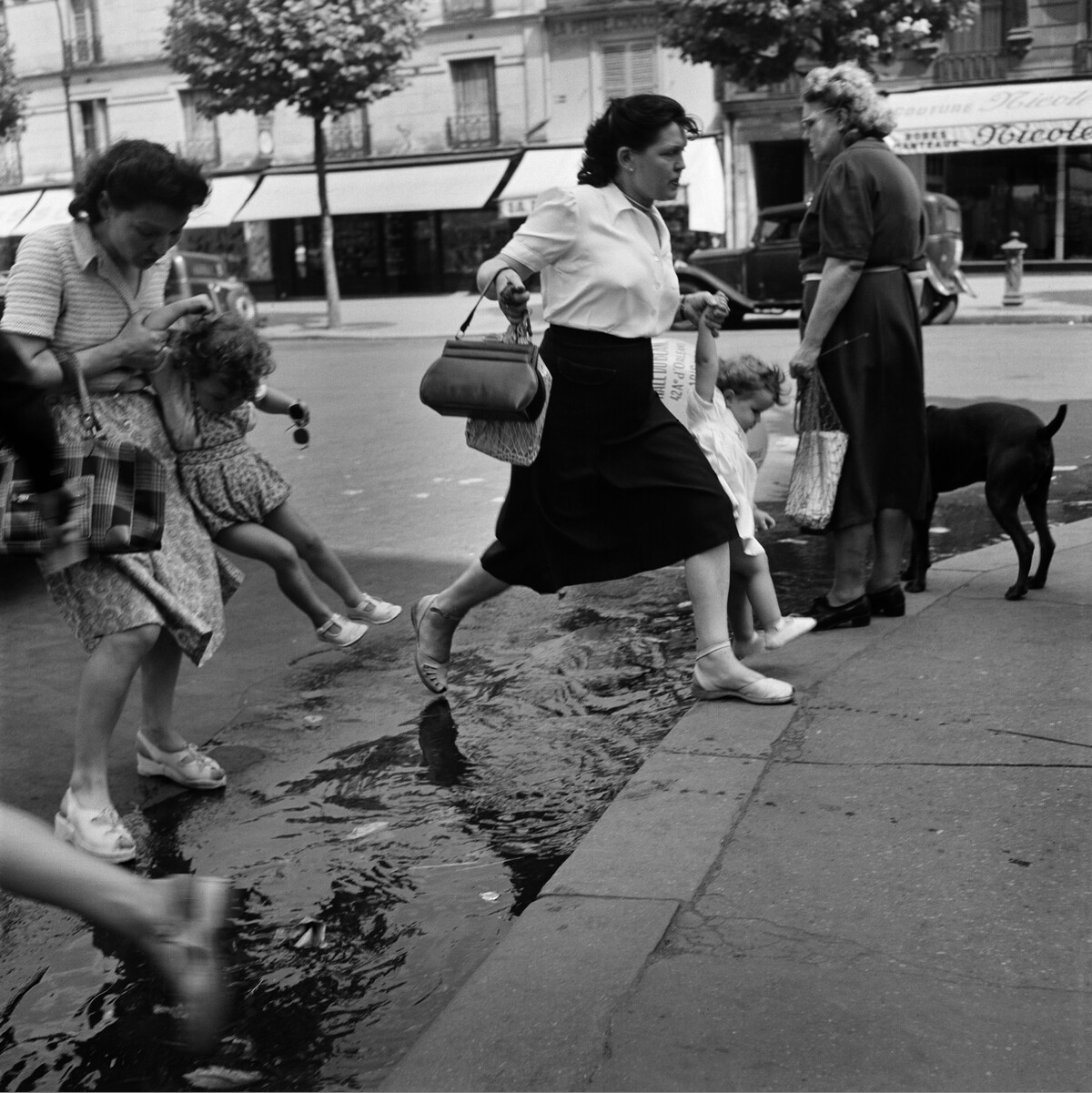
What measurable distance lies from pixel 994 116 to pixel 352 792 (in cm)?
2862

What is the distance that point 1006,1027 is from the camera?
2.40 metres

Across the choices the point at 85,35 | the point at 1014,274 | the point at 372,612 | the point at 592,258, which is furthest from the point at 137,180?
the point at 85,35

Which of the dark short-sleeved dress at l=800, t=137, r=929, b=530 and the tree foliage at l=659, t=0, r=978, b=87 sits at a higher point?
the tree foliage at l=659, t=0, r=978, b=87

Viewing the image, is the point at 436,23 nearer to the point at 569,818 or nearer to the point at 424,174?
Answer: the point at 424,174

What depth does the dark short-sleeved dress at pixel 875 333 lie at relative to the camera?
4797mm

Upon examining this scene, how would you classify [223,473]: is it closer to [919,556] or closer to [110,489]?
[110,489]

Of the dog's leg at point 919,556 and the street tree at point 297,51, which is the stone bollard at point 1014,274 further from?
the dog's leg at point 919,556

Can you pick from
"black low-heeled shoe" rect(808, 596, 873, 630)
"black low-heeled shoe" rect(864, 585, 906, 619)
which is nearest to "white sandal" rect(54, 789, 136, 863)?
"black low-heeled shoe" rect(808, 596, 873, 630)

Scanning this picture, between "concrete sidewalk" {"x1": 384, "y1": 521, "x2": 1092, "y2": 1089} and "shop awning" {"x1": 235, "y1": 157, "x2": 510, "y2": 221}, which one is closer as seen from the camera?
"concrete sidewalk" {"x1": 384, "y1": 521, "x2": 1092, "y2": 1089}

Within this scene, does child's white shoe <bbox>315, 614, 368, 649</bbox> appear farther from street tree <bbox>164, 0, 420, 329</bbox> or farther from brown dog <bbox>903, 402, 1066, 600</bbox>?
street tree <bbox>164, 0, 420, 329</bbox>

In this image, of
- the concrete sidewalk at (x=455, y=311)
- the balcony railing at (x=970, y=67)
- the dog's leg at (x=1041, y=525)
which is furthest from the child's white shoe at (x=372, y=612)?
the balcony railing at (x=970, y=67)

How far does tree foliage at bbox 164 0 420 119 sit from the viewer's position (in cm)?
2534

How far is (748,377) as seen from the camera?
15.5ft

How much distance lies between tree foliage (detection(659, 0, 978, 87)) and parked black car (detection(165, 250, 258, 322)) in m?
8.55
